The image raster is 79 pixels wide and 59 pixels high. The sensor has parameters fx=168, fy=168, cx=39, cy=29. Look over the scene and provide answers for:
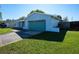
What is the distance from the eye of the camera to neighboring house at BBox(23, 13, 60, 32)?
29.7ft

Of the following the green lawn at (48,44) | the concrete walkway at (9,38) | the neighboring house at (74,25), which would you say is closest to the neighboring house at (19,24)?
the concrete walkway at (9,38)

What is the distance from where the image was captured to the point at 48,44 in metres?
8.23

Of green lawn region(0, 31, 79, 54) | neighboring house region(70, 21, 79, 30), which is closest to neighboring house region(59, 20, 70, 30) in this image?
neighboring house region(70, 21, 79, 30)

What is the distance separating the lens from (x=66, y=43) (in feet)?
27.5

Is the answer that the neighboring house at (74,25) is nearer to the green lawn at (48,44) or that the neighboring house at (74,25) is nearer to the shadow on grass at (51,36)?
the green lawn at (48,44)

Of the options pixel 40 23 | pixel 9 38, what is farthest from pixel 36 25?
pixel 9 38

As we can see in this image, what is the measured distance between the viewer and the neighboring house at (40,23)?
Answer: 905 centimetres

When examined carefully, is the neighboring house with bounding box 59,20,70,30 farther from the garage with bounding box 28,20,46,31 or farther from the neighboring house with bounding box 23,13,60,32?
the garage with bounding box 28,20,46,31

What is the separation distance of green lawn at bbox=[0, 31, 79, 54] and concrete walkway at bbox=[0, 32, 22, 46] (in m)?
0.33

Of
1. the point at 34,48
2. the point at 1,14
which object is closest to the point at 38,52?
the point at 34,48

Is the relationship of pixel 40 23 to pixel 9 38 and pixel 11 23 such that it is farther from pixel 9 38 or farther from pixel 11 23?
pixel 9 38

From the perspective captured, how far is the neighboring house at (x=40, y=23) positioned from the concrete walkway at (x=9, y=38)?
2.28ft

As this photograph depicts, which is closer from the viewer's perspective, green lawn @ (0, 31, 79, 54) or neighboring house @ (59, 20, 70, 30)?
green lawn @ (0, 31, 79, 54)

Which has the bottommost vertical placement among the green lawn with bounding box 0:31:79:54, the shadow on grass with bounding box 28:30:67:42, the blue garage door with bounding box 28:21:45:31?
the green lawn with bounding box 0:31:79:54
